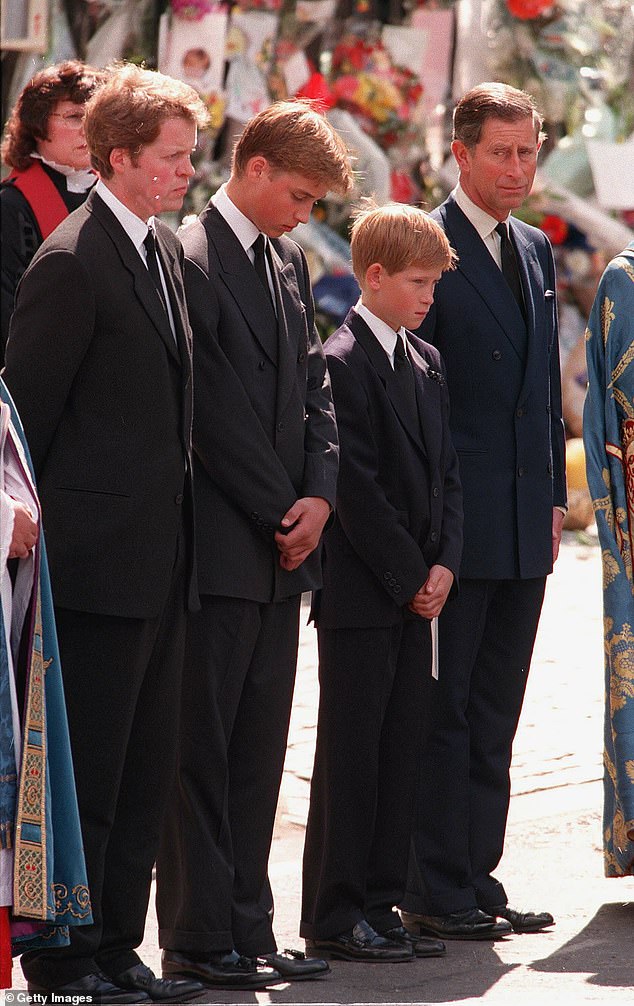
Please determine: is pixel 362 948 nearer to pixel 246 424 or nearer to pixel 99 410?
pixel 246 424

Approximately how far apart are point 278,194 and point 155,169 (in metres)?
0.37

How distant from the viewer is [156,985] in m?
3.52

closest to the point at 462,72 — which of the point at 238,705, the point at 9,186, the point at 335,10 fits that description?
the point at 335,10

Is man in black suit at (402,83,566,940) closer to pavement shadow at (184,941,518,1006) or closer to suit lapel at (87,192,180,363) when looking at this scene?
pavement shadow at (184,941,518,1006)

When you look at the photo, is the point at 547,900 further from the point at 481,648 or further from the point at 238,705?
the point at 238,705

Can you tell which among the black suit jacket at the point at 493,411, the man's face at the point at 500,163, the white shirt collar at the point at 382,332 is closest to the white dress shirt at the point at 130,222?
the white shirt collar at the point at 382,332

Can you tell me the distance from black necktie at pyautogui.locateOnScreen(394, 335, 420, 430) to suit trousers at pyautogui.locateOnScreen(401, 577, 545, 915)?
461mm

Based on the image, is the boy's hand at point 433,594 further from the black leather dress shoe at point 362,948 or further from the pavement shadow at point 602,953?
the pavement shadow at point 602,953

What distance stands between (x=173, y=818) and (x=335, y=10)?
7238 mm

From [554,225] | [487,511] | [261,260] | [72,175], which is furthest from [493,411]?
[554,225]

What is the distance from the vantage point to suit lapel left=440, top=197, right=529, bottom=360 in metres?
4.30

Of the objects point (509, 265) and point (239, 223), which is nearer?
point (239, 223)

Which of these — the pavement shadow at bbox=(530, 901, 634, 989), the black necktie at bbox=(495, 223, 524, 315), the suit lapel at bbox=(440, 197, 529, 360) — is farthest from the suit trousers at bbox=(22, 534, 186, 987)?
the black necktie at bbox=(495, 223, 524, 315)

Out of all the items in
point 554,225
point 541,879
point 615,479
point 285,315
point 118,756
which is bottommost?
point 541,879
